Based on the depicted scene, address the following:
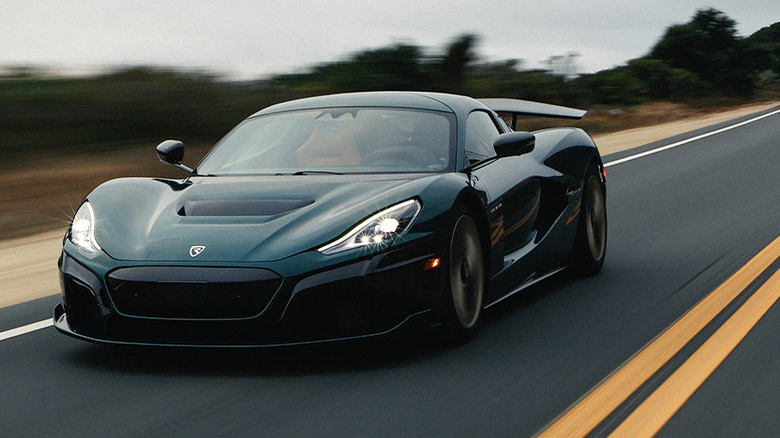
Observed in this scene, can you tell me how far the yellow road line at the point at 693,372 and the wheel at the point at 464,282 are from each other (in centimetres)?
108

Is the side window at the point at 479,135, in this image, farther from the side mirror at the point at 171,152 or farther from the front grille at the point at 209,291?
the front grille at the point at 209,291

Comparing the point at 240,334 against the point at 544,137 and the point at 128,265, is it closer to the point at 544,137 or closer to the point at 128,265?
the point at 128,265

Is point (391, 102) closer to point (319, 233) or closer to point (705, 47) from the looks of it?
point (319, 233)

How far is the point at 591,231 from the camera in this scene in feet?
25.3

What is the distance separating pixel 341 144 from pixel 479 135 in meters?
0.92

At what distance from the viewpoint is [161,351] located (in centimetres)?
532

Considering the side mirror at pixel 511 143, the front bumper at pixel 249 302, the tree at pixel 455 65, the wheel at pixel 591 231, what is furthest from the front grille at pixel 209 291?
the tree at pixel 455 65

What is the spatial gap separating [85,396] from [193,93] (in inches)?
583

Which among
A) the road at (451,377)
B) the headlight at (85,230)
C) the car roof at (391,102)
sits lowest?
the road at (451,377)

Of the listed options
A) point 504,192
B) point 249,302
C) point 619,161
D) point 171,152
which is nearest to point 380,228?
point 249,302

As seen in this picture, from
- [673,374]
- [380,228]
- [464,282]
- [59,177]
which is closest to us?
[673,374]

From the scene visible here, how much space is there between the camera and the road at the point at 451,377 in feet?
→ 13.7

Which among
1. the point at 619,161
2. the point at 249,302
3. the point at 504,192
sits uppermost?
the point at 504,192

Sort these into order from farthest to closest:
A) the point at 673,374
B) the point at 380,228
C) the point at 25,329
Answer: the point at 25,329
the point at 380,228
the point at 673,374
